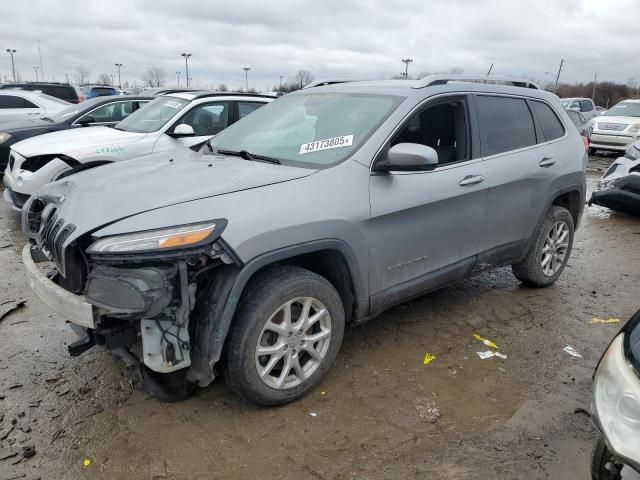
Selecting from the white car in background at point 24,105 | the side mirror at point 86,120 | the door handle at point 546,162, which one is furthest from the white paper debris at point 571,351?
the white car in background at point 24,105

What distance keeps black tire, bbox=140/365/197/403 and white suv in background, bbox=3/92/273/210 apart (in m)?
3.38

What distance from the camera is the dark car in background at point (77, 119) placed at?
8695mm

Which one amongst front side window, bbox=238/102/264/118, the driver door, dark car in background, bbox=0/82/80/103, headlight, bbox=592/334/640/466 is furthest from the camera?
dark car in background, bbox=0/82/80/103

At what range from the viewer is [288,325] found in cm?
284

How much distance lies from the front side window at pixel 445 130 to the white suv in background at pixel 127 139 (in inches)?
109

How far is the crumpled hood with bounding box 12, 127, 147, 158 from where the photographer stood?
6.34m

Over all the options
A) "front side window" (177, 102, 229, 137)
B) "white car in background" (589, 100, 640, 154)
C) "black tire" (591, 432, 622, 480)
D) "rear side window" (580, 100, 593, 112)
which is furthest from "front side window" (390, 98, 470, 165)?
"rear side window" (580, 100, 593, 112)

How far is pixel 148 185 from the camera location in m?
2.85

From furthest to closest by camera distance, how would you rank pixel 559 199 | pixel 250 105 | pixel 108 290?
pixel 250 105 → pixel 559 199 → pixel 108 290

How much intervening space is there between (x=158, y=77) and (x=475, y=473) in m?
89.1

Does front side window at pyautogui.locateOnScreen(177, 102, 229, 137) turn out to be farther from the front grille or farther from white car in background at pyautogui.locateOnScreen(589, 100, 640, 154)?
the front grille

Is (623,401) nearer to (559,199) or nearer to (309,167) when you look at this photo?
(309,167)

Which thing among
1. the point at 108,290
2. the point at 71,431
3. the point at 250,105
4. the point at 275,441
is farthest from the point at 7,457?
the point at 250,105

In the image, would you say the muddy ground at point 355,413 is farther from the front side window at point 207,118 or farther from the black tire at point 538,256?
the front side window at point 207,118
